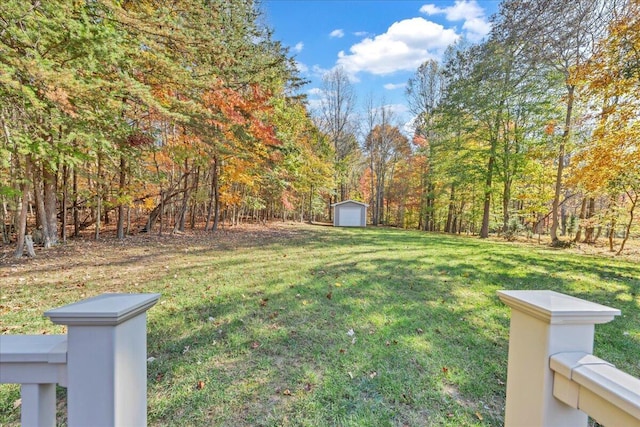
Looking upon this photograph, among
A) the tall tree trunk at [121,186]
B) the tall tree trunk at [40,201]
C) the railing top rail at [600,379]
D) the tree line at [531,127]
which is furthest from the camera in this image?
the tall tree trunk at [121,186]

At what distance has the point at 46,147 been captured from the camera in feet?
16.6

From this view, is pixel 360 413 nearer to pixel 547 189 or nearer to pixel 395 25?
pixel 547 189

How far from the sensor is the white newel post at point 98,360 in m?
0.81

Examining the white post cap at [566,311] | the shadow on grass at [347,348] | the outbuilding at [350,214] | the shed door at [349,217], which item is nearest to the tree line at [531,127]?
the shadow on grass at [347,348]

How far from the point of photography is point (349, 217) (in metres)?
20.3

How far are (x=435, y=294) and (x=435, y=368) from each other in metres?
1.88

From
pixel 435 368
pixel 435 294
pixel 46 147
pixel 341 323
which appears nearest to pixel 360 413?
pixel 435 368

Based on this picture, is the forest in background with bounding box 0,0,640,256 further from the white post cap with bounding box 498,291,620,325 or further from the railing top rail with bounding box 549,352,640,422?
the railing top rail with bounding box 549,352,640,422

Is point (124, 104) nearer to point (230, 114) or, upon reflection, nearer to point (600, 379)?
point (230, 114)

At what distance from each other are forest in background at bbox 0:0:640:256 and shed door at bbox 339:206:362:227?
306 cm

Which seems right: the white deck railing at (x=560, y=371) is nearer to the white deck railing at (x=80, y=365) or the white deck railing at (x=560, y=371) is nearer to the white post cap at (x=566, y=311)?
Result: the white post cap at (x=566, y=311)

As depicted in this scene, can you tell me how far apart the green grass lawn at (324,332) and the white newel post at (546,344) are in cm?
121

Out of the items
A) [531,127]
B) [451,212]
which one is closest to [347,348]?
[531,127]

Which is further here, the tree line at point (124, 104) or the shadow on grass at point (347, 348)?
the tree line at point (124, 104)
